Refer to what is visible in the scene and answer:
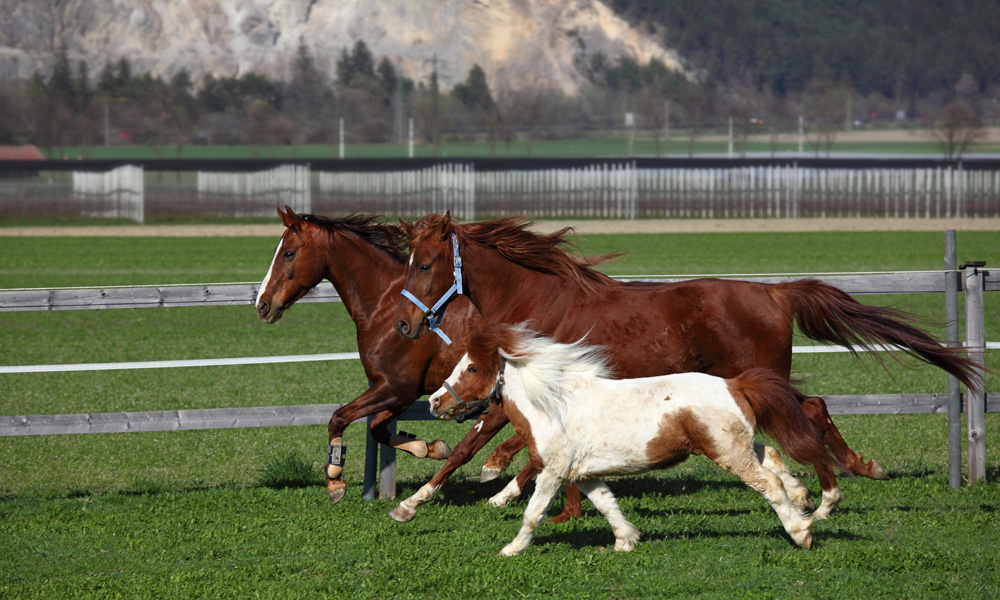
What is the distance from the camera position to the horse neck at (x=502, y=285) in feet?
19.3

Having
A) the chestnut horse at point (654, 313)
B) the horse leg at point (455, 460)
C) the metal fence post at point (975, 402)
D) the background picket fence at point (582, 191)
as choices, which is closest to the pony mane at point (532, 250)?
the chestnut horse at point (654, 313)

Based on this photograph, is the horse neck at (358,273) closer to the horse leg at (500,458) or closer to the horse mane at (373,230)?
the horse mane at (373,230)

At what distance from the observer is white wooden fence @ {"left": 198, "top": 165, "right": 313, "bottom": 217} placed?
143ft

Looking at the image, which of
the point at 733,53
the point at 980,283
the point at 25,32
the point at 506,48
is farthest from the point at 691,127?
the point at 980,283

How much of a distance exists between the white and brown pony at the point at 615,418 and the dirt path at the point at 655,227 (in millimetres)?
27590

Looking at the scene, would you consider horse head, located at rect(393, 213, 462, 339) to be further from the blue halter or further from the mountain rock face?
the mountain rock face

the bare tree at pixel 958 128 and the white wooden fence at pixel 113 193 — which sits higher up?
the bare tree at pixel 958 128

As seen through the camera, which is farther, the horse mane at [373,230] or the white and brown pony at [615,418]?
the horse mane at [373,230]

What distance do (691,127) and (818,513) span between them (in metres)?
73.2

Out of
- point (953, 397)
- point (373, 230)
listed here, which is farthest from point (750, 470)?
point (373, 230)

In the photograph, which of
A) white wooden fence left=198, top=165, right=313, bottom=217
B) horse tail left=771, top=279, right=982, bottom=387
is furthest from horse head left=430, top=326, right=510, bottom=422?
white wooden fence left=198, top=165, right=313, bottom=217

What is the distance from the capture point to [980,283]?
6.36 meters

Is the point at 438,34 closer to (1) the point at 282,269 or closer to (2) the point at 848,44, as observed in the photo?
(2) the point at 848,44

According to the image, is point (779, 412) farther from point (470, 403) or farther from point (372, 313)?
point (372, 313)
